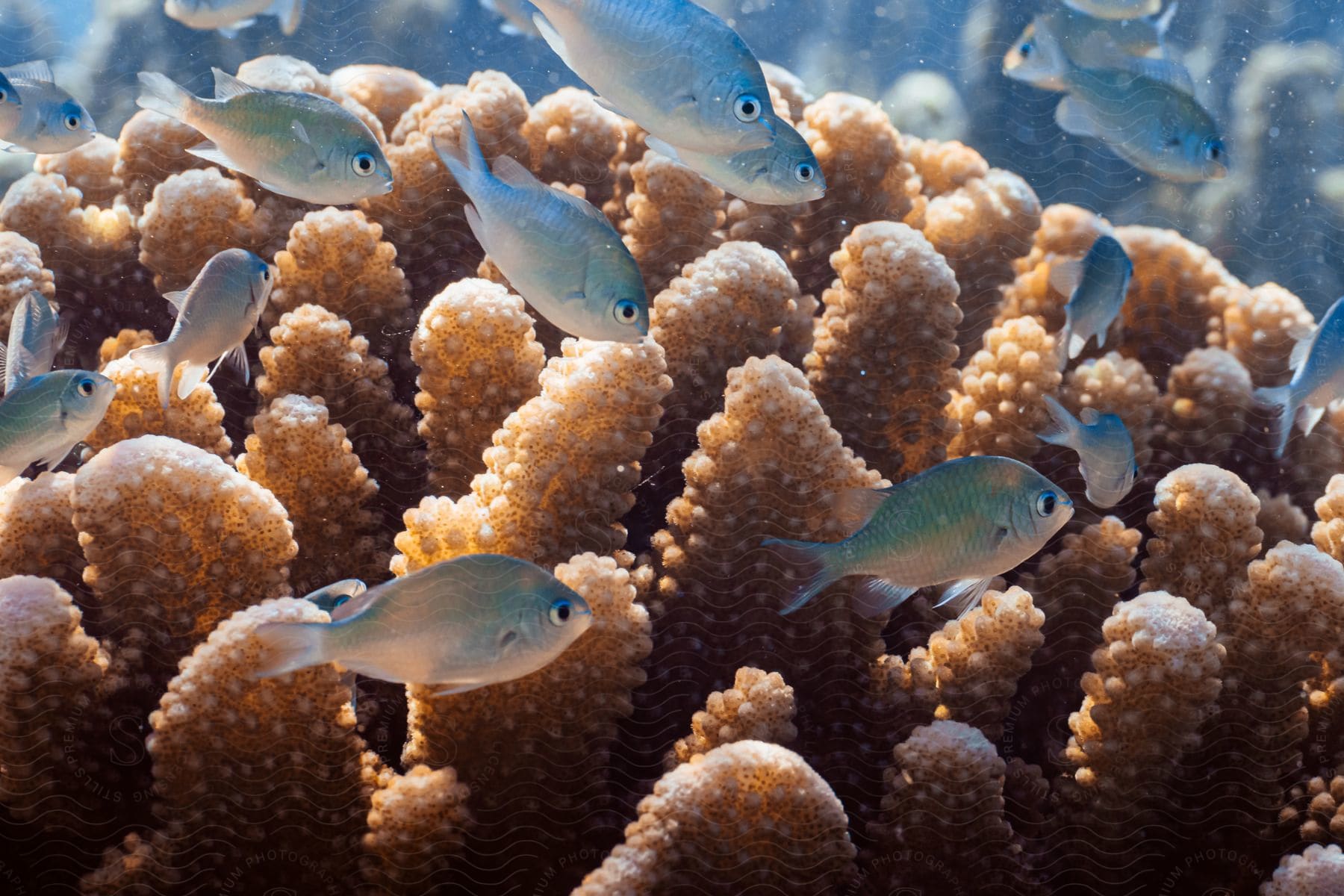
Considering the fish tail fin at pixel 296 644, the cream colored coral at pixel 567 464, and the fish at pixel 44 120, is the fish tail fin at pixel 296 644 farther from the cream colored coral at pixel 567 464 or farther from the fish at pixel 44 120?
the fish at pixel 44 120

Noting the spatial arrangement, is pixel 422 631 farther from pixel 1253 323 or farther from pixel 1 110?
pixel 1253 323

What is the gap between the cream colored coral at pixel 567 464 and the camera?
1.61m

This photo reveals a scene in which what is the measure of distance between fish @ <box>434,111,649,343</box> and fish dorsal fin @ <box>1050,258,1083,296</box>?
144 centimetres

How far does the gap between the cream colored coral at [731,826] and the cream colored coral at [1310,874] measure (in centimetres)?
95

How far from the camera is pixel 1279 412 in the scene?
2357 mm

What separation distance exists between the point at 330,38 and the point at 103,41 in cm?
204

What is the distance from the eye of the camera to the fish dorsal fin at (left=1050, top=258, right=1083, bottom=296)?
2.14m

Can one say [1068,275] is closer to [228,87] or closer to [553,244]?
[553,244]

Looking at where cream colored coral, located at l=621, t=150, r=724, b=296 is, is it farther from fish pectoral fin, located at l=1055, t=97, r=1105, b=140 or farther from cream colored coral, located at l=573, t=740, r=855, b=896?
cream colored coral, located at l=573, t=740, r=855, b=896

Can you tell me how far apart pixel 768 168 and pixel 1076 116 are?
52.2 inches

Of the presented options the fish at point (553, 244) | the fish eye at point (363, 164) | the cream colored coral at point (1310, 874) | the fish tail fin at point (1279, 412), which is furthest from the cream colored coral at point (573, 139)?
the cream colored coral at point (1310, 874)

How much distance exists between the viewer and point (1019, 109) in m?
4.37

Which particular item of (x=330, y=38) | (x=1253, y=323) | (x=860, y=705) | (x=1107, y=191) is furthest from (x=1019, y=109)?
(x=860, y=705)

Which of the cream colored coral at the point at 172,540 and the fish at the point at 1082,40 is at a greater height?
the fish at the point at 1082,40
